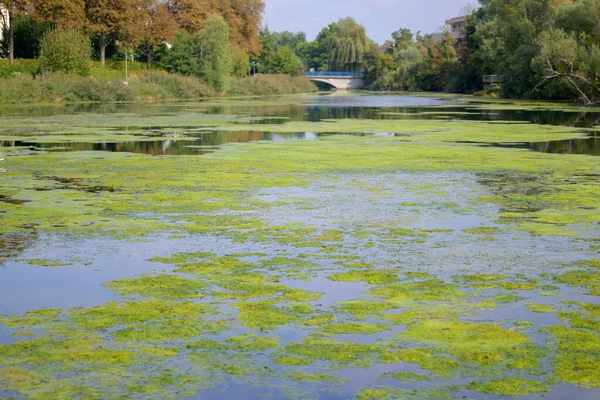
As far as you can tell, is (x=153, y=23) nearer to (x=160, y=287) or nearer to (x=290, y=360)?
(x=160, y=287)

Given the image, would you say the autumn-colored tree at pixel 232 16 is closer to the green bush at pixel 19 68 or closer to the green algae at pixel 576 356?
the green bush at pixel 19 68

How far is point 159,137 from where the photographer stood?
25188 mm

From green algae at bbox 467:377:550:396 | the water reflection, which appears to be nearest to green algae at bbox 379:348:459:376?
green algae at bbox 467:377:550:396

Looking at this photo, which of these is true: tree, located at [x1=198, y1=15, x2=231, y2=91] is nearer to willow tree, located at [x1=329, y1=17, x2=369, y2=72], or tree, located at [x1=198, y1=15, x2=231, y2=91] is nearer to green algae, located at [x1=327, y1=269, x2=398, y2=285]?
willow tree, located at [x1=329, y1=17, x2=369, y2=72]

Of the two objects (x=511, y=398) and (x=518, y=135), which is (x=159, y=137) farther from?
(x=511, y=398)

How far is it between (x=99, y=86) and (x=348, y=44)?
82.1m

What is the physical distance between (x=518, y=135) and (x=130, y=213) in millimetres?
16898

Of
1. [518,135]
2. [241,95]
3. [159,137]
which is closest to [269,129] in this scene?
[159,137]

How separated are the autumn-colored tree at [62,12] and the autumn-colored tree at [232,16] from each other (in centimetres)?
1811

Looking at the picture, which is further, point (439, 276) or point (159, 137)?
point (159, 137)

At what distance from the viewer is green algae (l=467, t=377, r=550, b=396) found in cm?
543

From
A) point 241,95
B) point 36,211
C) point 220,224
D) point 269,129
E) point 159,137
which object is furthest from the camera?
point 241,95

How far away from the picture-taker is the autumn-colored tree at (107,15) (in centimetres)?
6303

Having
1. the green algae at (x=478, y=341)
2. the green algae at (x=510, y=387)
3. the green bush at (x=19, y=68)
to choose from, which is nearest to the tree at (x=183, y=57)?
the green bush at (x=19, y=68)
